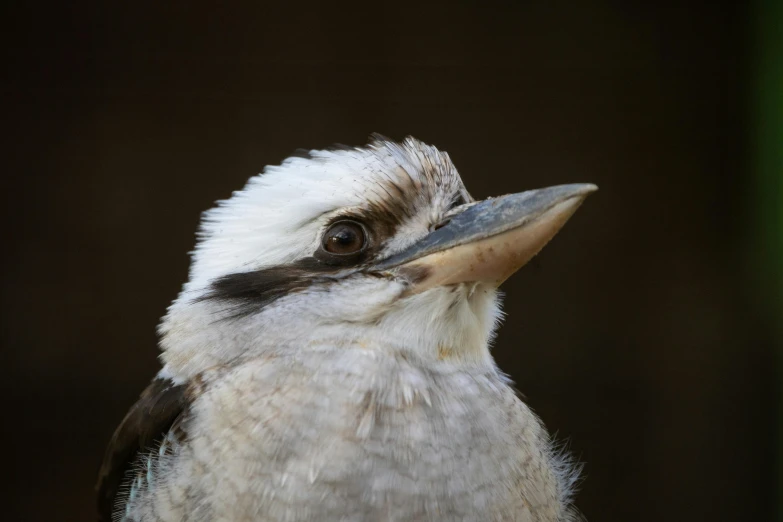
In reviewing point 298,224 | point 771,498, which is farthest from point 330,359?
point 771,498

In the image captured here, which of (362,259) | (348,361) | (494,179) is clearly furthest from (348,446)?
(494,179)

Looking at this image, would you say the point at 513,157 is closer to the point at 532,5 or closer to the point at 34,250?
the point at 532,5

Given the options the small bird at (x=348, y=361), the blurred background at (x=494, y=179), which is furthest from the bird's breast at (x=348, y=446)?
the blurred background at (x=494, y=179)

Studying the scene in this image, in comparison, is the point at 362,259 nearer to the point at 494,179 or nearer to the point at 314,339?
the point at 314,339

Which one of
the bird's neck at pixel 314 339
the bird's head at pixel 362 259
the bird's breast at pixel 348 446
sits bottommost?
the bird's breast at pixel 348 446

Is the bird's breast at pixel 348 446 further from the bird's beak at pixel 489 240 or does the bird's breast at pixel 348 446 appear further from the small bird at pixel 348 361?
the bird's beak at pixel 489 240

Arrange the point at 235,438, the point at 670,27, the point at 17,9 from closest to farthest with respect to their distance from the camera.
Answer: the point at 235,438, the point at 17,9, the point at 670,27

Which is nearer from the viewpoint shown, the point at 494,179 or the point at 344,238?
the point at 344,238
